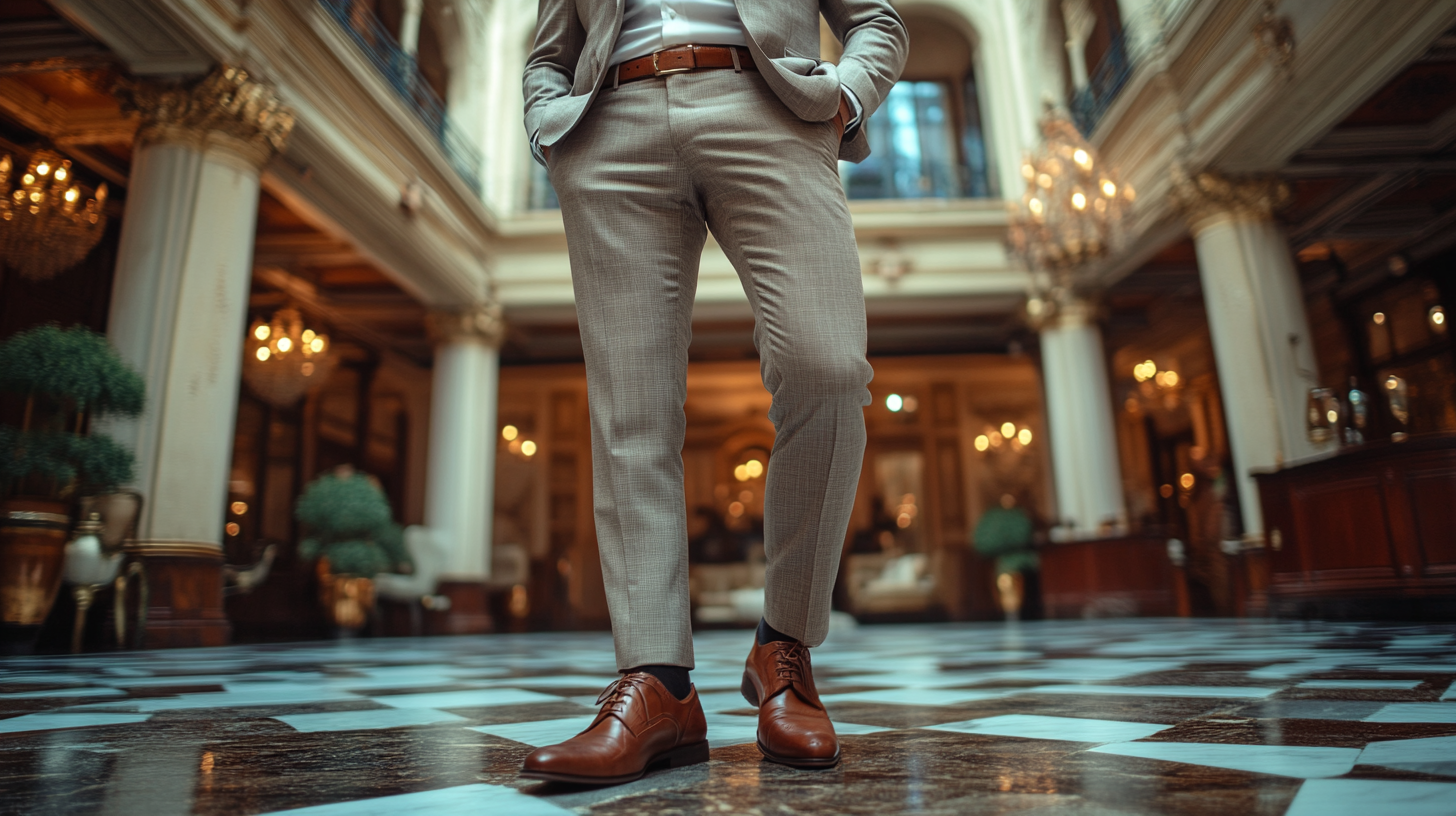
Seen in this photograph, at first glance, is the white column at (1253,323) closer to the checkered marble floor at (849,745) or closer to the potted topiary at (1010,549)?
the potted topiary at (1010,549)

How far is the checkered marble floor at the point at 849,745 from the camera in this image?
830mm

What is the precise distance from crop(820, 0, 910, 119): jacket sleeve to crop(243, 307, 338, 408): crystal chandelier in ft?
24.0

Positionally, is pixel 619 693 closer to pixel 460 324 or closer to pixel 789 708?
pixel 789 708

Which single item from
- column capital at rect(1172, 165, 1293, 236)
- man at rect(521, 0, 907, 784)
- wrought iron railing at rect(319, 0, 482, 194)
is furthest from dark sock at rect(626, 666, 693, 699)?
column capital at rect(1172, 165, 1293, 236)

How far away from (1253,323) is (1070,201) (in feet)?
6.76

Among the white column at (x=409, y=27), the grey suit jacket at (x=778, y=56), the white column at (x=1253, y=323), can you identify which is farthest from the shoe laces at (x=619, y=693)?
the white column at (x=409, y=27)

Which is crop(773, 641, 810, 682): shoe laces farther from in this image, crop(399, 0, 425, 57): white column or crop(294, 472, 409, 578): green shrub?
crop(399, 0, 425, 57): white column

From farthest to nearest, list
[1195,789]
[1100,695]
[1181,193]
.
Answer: [1181,193] → [1100,695] → [1195,789]

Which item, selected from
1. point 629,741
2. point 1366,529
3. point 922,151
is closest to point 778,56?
point 629,741

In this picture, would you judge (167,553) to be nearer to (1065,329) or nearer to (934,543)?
(1065,329)

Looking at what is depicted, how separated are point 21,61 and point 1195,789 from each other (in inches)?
276

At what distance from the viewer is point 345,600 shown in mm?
7363

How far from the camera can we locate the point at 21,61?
5.38 metres

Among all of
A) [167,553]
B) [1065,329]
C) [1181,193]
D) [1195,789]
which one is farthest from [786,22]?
[1065,329]
